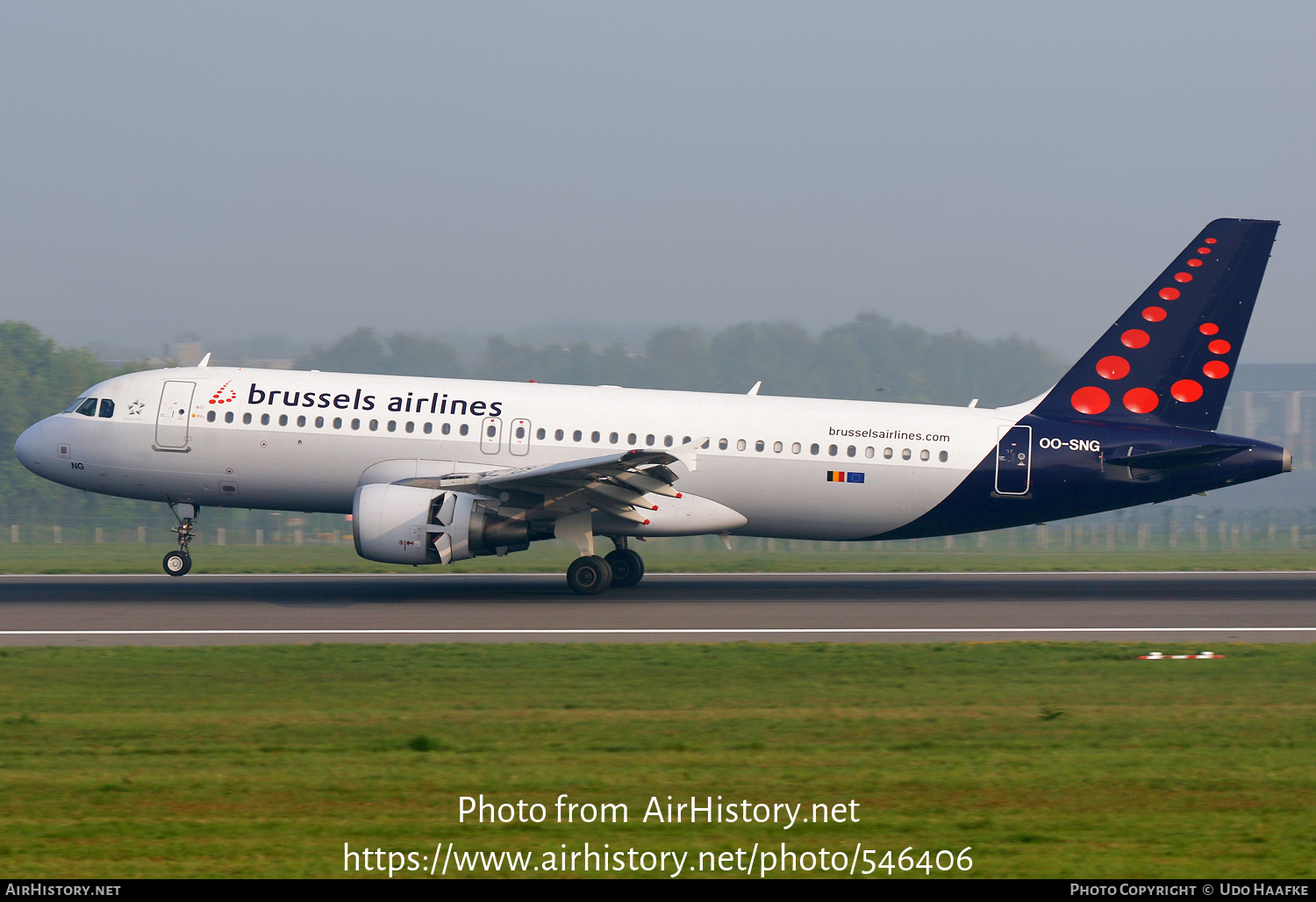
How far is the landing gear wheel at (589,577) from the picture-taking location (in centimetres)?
2400

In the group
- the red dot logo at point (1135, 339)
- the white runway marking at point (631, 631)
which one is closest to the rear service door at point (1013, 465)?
the red dot logo at point (1135, 339)

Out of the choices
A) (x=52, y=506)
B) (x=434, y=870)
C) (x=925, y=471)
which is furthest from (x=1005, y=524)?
(x=52, y=506)

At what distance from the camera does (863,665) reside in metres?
15.8

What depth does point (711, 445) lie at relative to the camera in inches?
982

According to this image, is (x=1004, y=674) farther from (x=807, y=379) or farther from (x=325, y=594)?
(x=807, y=379)

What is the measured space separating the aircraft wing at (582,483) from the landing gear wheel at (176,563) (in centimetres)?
509

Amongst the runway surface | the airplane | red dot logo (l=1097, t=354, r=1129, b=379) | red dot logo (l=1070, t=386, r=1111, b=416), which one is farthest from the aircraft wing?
red dot logo (l=1097, t=354, r=1129, b=379)

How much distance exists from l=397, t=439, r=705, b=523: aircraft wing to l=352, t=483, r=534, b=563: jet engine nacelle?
446 millimetres

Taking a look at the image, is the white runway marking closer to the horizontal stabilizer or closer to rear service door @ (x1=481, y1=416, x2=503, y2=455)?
the horizontal stabilizer

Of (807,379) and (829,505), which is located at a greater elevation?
(807,379)

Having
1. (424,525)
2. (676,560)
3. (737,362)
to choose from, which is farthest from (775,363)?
(424,525)

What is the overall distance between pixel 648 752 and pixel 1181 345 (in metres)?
19.2

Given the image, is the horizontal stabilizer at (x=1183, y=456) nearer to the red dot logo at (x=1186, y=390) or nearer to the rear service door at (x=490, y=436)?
the red dot logo at (x=1186, y=390)

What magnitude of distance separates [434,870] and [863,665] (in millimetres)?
8984
